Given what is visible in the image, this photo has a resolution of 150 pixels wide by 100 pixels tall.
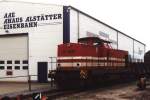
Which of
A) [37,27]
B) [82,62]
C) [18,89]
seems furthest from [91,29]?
[18,89]

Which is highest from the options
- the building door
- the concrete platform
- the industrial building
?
the industrial building

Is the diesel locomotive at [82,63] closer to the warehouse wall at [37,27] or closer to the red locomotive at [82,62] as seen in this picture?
the red locomotive at [82,62]

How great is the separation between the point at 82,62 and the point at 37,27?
8.31m

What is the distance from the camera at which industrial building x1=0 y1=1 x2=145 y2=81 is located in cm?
2534

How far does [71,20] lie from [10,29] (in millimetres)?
6022

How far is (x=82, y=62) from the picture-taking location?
19391mm

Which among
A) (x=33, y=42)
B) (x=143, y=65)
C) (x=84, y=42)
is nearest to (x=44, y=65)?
(x=33, y=42)

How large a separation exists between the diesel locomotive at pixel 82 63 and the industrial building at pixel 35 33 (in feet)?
14.6

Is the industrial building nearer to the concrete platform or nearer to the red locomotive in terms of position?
the concrete platform

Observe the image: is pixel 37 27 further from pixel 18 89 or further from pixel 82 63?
pixel 82 63

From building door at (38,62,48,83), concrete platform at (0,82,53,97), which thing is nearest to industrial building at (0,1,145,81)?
building door at (38,62,48,83)

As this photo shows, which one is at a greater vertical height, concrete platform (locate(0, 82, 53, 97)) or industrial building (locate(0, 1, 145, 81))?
industrial building (locate(0, 1, 145, 81))

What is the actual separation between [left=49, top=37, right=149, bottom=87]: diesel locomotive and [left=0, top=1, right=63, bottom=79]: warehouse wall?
4.97 m

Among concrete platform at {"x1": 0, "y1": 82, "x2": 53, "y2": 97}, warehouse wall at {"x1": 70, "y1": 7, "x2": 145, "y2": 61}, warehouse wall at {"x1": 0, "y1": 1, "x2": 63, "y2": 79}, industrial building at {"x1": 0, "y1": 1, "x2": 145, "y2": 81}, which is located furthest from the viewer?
warehouse wall at {"x1": 70, "y1": 7, "x2": 145, "y2": 61}
